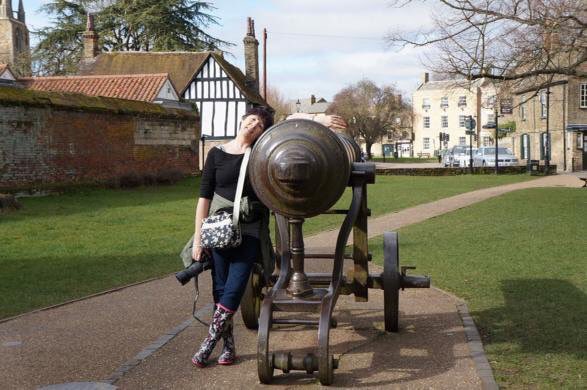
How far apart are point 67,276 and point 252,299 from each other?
3662 millimetres

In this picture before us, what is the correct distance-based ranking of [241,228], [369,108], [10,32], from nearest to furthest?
[241,228]
[369,108]
[10,32]

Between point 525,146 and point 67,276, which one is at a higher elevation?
point 525,146

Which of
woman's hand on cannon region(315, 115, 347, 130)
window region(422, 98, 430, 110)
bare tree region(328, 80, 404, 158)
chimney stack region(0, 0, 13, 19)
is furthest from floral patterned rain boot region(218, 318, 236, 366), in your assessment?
chimney stack region(0, 0, 13, 19)

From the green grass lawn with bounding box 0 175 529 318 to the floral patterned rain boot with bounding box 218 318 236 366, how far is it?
263 centimetres

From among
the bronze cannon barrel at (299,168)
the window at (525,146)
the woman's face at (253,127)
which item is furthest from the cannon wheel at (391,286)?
the window at (525,146)

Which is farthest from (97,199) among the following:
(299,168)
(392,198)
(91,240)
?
(299,168)

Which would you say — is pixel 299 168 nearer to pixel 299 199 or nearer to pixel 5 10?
pixel 299 199

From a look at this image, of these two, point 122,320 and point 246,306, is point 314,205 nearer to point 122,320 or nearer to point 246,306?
point 246,306

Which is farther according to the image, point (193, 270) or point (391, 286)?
point (391, 286)

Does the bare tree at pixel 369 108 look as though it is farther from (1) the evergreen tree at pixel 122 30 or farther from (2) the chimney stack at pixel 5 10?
(2) the chimney stack at pixel 5 10

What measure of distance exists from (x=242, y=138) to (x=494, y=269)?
4.91 meters

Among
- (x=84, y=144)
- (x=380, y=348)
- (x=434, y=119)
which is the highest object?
(x=434, y=119)

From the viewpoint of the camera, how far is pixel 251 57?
4303cm

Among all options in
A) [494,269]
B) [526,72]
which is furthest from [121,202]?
[494,269]
